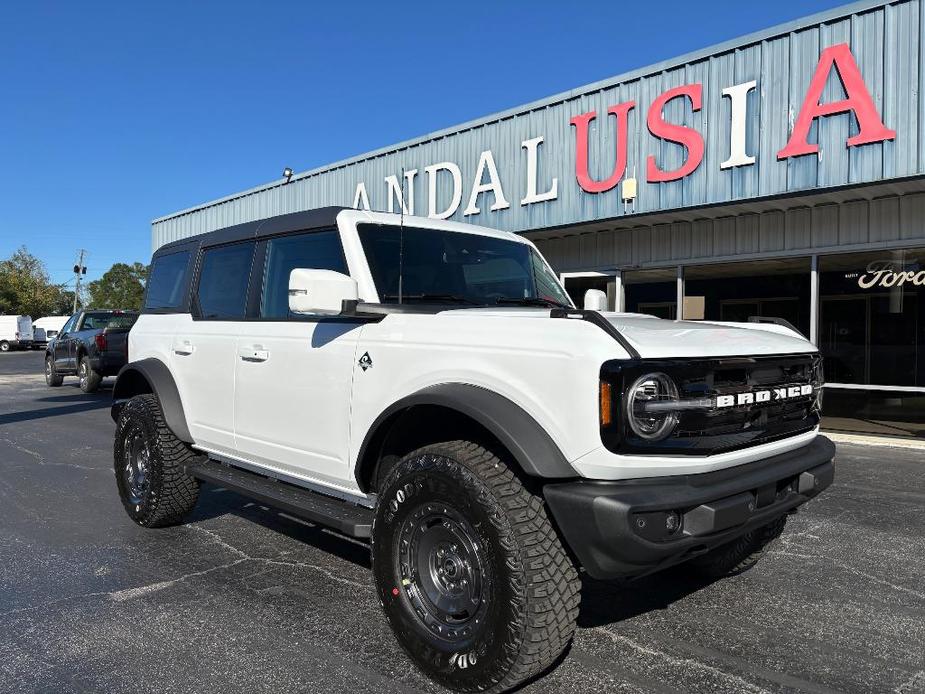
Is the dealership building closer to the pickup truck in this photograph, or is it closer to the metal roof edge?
the metal roof edge

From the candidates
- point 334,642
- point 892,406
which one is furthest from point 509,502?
point 892,406

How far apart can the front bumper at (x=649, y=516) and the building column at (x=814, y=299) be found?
324 inches

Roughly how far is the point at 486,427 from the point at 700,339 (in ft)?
2.95

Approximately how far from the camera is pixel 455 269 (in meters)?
3.84

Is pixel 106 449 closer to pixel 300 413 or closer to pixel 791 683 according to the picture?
pixel 300 413

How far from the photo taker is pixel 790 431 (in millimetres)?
3059

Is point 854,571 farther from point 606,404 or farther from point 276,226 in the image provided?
point 276,226

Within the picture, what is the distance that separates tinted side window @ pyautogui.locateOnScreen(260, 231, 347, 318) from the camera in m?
3.69

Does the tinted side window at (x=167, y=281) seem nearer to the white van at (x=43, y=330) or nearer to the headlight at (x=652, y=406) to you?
the headlight at (x=652, y=406)

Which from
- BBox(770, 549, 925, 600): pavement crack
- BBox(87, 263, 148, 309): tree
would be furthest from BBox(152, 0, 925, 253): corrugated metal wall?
BBox(87, 263, 148, 309): tree

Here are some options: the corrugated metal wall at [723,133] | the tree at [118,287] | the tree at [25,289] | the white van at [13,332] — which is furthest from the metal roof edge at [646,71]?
the tree at [118,287]

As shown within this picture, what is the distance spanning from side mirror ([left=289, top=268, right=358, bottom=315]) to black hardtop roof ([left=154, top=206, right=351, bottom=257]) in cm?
68

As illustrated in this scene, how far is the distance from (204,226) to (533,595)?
20.6 meters

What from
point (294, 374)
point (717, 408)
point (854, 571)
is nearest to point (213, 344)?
point (294, 374)
